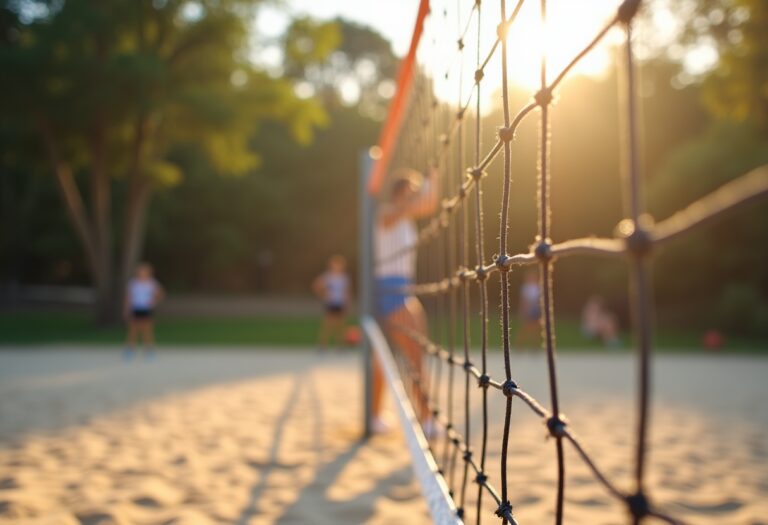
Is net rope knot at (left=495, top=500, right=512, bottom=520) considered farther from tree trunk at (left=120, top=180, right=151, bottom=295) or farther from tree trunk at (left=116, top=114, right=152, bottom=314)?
tree trunk at (left=120, top=180, right=151, bottom=295)

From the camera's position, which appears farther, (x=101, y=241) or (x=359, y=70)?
(x=359, y=70)

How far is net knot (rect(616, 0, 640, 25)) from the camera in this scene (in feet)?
2.69

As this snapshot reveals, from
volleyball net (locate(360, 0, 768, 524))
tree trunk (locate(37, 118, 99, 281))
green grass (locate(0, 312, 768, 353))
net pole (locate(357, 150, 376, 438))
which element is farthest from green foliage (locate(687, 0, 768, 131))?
tree trunk (locate(37, 118, 99, 281))

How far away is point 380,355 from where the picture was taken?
11.0 ft

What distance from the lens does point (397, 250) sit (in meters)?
3.84

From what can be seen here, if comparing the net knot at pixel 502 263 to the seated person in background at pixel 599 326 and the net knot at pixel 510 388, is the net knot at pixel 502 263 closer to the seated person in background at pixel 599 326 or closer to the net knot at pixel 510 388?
the net knot at pixel 510 388

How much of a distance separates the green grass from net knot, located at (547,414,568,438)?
8.22m

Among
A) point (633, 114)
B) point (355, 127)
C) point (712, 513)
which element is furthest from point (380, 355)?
point (355, 127)

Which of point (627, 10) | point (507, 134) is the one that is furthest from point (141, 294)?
point (627, 10)

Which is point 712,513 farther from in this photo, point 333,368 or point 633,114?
point 333,368

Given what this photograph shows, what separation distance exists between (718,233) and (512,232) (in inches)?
607

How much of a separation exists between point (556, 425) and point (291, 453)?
2.74m

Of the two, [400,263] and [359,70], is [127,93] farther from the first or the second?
[359,70]

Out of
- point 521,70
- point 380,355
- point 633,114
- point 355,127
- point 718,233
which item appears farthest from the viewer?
point 355,127
